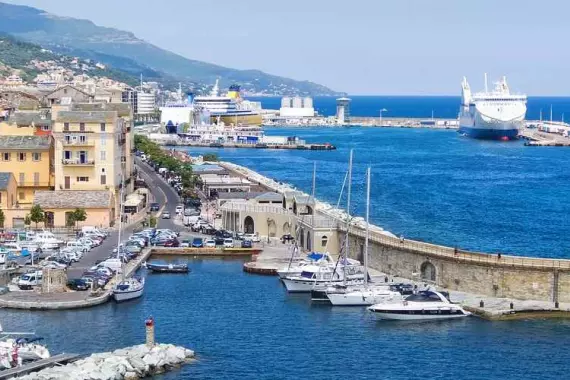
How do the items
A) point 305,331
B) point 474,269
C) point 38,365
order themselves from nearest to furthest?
point 38,365
point 305,331
point 474,269

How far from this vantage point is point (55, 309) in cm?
3278

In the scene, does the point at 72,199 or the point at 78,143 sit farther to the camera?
the point at 78,143

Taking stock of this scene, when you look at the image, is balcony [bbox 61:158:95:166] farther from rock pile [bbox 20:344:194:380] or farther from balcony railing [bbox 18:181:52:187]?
rock pile [bbox 20:344:194:380]

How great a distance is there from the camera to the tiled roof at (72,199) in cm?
4672

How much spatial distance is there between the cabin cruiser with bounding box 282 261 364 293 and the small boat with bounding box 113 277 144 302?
4.86 metres

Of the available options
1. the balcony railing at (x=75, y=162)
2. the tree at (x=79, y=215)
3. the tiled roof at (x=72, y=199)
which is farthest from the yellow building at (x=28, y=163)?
the tree at (x=79, y=215)

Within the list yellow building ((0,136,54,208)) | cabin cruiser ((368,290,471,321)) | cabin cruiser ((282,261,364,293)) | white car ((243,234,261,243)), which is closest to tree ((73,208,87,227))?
yellow building ((0,136,54,208))

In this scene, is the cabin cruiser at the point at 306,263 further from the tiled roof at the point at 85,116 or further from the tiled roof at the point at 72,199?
the tiled roof at the point at 85,116

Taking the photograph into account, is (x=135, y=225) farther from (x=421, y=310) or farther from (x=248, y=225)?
(x=421, y=310)

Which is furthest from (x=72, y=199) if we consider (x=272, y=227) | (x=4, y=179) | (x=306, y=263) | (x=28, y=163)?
(x=306, y=263)

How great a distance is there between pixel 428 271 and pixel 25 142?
21.8 meters

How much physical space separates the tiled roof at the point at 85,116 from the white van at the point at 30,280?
47.7 feet

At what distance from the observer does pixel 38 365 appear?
2592 cm

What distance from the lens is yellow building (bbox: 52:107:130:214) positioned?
49.2m
